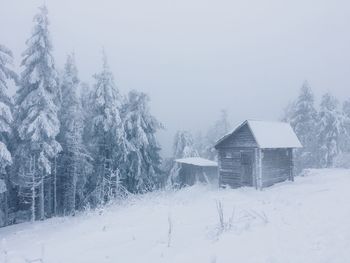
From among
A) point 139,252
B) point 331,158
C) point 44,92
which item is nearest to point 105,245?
point 139,252

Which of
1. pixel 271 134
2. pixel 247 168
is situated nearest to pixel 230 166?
pixel 247 168

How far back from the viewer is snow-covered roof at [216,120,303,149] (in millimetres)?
24938

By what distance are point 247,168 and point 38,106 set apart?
16271 mm

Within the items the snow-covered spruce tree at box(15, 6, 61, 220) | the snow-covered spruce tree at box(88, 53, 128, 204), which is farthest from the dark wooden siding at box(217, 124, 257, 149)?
the snow-covered spruce tree at box(15, 6, 61, 220)

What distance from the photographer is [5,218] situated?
2825cm

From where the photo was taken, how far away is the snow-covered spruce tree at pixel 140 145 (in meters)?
32.7

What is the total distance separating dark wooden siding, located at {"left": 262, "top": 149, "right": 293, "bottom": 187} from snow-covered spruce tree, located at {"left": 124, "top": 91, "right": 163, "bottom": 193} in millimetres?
11364

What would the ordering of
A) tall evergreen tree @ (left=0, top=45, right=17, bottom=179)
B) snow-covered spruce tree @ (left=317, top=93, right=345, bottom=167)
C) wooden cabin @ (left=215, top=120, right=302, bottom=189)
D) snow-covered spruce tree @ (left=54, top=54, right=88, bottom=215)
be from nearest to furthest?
tall evergreen tree @ (left=0, top=45, right=17, bottom=179)
wooden cabin @ (left=215, top=120, right=302, bottom=189)
snow-covered spruce tree @ (left=54, top=54, right=88, bottom=215)
snow-covered spruce tree @ (left=317, top=93, right=345, bottom=167)

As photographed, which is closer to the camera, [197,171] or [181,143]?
[197,171]

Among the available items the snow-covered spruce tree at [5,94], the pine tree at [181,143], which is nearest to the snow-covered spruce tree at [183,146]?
the pine tree at [181,143]

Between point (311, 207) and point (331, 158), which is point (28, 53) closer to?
point (311, 207)

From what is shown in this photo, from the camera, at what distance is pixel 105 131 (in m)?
29.8

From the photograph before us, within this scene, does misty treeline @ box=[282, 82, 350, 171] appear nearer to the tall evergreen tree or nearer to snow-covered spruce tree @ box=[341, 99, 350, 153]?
snow-covered spruce tree @ box=[341, 99, 350, 153]

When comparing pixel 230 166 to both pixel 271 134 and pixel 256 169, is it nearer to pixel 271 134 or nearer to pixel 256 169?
pixel 256 169
